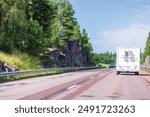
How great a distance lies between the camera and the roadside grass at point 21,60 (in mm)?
47162

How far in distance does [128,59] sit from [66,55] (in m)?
45.7

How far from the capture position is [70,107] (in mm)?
8500

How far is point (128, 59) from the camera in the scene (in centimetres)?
4484

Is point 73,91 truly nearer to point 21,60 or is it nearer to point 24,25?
point 21,60

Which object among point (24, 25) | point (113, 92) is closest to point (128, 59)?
point (24, 25)

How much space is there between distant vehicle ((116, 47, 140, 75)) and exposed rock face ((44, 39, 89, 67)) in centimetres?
1918

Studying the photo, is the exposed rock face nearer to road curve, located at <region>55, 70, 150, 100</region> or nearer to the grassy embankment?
the grassy embankment

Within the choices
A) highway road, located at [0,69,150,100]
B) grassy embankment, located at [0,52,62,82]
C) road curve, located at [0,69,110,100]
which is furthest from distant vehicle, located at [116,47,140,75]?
highway road, located at [0,69,150,100]

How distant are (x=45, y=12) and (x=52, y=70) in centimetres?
1706

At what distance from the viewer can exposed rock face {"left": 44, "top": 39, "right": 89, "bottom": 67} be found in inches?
2729

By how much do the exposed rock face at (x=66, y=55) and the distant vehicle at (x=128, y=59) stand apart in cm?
1918

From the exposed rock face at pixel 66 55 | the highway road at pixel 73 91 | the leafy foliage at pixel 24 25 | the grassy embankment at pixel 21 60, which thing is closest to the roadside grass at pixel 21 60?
the grassy embankment at pixel 21 60

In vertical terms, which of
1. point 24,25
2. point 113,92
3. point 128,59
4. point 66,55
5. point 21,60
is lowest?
point 113,92

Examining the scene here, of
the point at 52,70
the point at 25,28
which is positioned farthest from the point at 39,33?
the point at 52,70
